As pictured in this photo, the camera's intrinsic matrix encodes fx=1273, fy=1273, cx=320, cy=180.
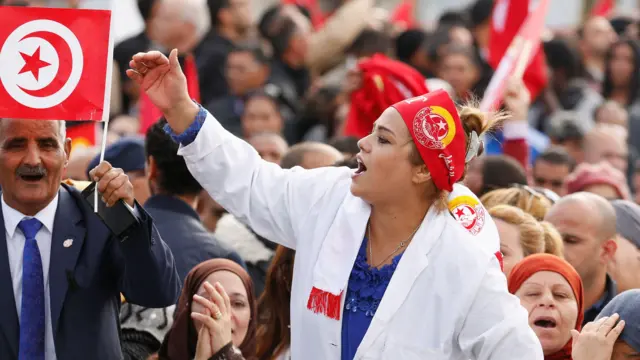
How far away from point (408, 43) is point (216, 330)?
8897 millimetres

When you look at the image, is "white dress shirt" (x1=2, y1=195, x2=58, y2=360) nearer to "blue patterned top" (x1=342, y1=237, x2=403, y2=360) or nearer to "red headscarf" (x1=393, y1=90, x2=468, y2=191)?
"blue patterned top" (x1=342, y1=237, x2=403, y2=360)

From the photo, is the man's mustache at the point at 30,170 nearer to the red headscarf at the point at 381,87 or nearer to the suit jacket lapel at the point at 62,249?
the suit jacket lapel at the point at 62,249

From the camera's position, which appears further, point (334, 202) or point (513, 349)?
point (334, 202)

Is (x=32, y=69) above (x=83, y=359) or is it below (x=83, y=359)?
above

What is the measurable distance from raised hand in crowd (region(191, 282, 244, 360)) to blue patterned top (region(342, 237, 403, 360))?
561 millimetres

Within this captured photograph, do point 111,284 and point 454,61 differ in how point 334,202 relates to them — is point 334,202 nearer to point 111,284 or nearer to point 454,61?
point 111,284

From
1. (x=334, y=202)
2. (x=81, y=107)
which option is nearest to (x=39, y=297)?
(x=81, y=107)

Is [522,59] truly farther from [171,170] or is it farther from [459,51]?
[171,170]

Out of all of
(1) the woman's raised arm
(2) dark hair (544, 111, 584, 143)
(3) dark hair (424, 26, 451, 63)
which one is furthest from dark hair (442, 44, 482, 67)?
(1) the woman's raised arm

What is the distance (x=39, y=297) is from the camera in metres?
4.93

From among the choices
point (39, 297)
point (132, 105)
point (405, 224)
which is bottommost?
point (132, 105)

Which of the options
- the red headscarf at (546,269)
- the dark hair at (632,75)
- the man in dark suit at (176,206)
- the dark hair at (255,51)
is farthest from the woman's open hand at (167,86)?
the dark hair at (632,75)

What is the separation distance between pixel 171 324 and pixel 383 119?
173 centimetres

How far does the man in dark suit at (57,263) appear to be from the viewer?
16.0ft
